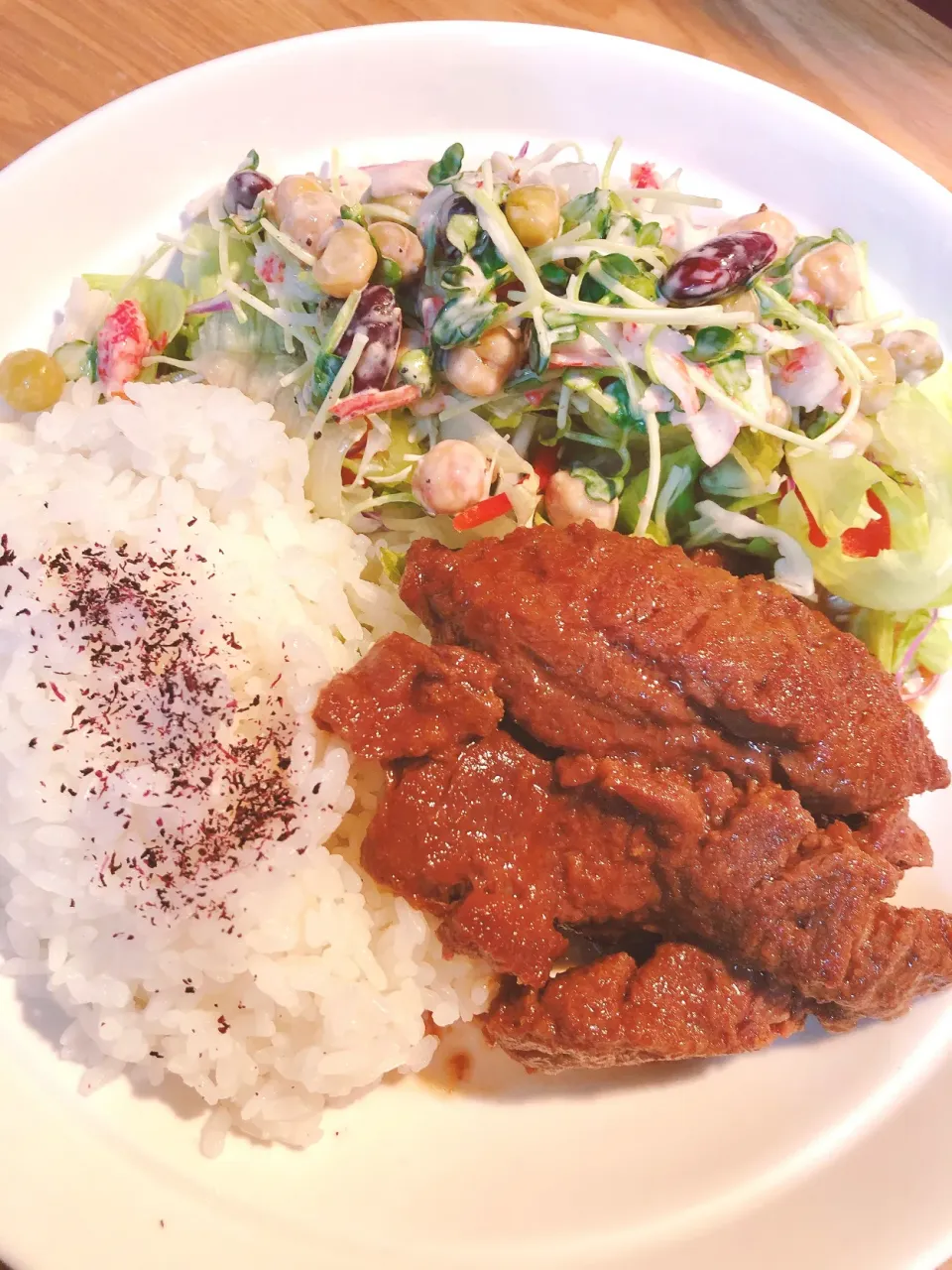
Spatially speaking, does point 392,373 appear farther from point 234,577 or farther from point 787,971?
point 787,971

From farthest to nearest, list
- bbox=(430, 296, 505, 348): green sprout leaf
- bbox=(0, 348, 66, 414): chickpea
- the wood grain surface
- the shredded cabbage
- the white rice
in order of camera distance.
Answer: the wood grain surface
bbox=(0, 348, 66, 414): chickpea
the shredded cabbage
bbox=(430, 296, 505, 348): green sprout leaf
the white rice

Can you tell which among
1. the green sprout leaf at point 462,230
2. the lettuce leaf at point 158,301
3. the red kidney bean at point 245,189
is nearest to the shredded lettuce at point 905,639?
the green sprout leaf at point 462,230

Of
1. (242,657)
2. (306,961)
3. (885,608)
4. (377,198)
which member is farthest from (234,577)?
(885,608)

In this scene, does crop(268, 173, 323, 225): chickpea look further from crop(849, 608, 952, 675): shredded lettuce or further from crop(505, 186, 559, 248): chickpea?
crop(849, 608, 952, 675): shredded lettuce

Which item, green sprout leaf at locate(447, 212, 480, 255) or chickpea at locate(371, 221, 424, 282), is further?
chickpea at locate(371, 221, 424, 282)

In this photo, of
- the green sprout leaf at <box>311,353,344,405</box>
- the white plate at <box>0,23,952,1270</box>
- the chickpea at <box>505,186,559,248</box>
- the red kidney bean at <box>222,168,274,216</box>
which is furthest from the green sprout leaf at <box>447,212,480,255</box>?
the white plate at <box>0,23,952,1270</box>

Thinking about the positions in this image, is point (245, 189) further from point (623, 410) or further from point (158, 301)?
point (623, 410)

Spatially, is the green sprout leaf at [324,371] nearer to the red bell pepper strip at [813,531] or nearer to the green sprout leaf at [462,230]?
the green sprout leaf at [462,230]
